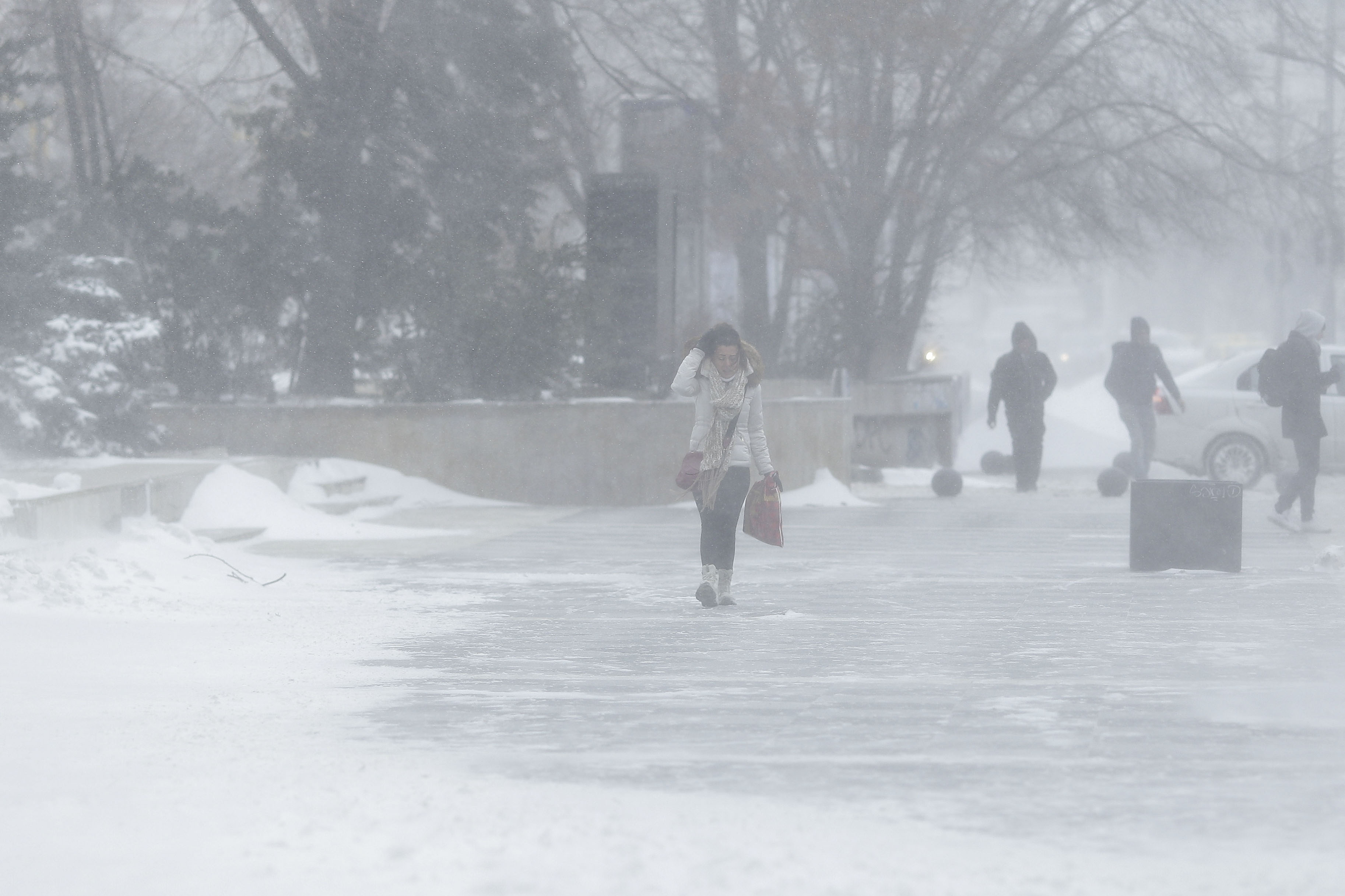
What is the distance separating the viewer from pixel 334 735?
255 inches

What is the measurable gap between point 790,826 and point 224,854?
1.58m

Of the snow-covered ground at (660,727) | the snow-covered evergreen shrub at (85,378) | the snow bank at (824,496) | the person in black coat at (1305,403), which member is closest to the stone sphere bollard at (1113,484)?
the snow bank at (824,496)

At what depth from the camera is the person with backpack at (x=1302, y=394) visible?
1386 cm

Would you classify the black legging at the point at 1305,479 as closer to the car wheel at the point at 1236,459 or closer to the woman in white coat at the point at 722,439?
the car wheel at the point at 1236,459

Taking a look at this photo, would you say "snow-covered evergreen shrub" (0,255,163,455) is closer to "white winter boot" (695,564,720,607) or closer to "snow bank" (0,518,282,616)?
"snow bank" (0,518,282,616)

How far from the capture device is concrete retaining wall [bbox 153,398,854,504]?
1742 centimetres

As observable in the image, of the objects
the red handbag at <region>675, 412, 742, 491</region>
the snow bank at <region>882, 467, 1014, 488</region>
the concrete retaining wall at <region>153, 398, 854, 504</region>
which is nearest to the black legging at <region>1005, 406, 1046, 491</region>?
the snow bank at <region>882, 467, 1014, 488</region>

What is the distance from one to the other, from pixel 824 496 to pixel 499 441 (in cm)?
322

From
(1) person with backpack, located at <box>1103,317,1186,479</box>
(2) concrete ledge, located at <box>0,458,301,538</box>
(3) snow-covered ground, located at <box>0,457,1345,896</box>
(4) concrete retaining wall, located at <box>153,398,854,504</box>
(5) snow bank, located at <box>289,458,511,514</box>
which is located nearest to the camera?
(3) snow-covered ground, located at <box>0,457,1345,896</box>

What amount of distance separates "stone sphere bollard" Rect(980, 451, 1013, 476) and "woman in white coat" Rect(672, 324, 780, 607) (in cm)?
1209


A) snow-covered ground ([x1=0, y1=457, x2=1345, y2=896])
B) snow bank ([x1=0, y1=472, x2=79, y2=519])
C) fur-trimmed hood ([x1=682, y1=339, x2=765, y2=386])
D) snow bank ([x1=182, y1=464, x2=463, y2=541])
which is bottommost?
snow-covered ground ([x1=0, y1=457, x2=1345, y2=896])

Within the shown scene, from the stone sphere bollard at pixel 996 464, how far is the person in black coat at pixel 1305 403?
7737 mm

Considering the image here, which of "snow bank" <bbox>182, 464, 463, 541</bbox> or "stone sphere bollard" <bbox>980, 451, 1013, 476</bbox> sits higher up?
"stone sphere bollard" <bbox>980, 451, 1013, 476</bbox>

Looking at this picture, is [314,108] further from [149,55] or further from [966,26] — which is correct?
[966,26]
